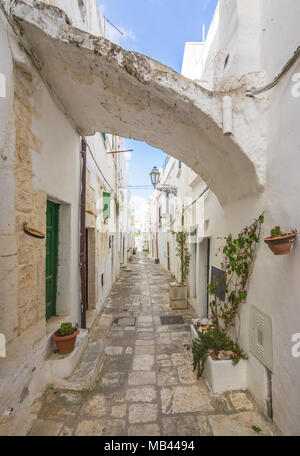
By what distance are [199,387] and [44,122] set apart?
146 inches

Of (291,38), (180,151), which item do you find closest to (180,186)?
(180,151)

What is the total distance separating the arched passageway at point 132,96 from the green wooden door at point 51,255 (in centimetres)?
149

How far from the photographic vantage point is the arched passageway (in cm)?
186

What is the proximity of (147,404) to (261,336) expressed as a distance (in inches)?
58.1

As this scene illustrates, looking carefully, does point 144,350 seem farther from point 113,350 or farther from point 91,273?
point 91,273

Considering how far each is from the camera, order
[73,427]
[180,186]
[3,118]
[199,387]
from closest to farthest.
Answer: [3,118]
[73,427]
[199,387]
[180,186]

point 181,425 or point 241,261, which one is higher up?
point 241,261

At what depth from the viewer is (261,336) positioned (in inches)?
88.7

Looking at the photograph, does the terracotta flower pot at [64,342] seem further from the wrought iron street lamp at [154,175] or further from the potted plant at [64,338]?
the wrought iron street lamp at [154,175]

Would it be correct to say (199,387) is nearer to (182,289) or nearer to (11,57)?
(182,289)

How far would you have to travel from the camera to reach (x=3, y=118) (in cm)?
166

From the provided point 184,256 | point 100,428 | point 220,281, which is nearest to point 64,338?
point 100,428

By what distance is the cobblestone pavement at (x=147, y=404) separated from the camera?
76.2 inches

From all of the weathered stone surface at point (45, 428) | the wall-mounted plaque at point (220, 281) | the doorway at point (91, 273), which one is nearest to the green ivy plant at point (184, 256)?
the wall-mounted plaque at point (220, 281)
